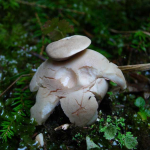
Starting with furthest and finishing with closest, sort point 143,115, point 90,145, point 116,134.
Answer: point 143,115 < point 116,134 < point 90,145

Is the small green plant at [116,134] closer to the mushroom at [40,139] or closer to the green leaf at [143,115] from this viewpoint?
the green leaf at [143,115]

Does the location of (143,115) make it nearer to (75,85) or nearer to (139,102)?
(139,102)

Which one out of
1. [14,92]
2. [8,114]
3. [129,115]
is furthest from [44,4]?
[129,115]

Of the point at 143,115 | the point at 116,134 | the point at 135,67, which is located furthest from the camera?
the point at 135,67

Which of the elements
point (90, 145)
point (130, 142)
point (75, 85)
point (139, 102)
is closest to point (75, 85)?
point (75, 85)

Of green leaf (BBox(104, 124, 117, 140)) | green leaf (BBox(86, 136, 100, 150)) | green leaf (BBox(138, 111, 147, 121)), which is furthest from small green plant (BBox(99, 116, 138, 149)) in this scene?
green leaf (BBox(138, 111, 147, 121))

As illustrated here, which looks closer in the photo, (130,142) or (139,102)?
(130,142)

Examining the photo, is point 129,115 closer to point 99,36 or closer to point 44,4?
point 99,36
